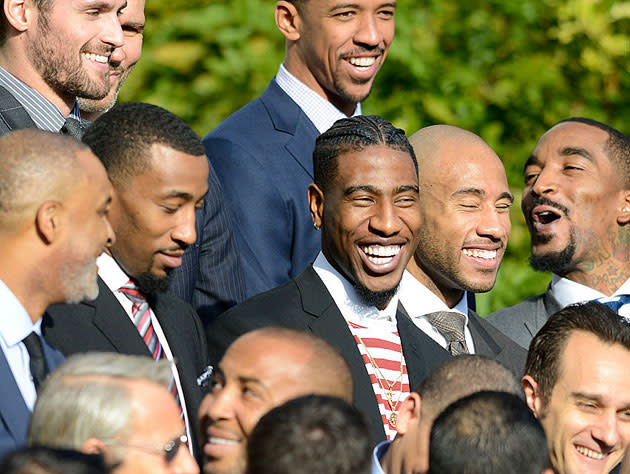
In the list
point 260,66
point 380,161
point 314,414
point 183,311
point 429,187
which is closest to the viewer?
point 314,414

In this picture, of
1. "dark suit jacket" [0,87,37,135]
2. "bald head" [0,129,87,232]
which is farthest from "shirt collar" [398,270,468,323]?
"bald head" [0,129,87,232]

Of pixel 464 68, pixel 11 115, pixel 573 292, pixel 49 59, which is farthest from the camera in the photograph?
pixel 464 68

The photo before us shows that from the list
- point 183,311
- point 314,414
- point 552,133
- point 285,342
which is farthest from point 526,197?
point 314,414

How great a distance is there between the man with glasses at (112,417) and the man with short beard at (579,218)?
9.73ft

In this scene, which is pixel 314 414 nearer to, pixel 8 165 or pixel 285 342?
pixel 285 342

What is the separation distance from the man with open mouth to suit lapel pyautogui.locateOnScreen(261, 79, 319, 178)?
131 centimetres

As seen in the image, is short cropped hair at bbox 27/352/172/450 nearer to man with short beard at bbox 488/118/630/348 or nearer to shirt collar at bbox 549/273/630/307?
man with short beard at bbox 488/118/630/348

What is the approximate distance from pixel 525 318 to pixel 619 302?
1.62ft

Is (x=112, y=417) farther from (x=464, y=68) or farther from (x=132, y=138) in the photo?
(x=464, y=68)

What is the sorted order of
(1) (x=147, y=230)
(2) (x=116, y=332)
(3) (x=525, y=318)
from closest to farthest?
(2) (x=116, y=332) < (1) (x=147, y=230) < (3) (x=525, y=318)

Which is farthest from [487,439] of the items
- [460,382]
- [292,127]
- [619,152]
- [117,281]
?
[619,152]

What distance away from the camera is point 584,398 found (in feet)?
14.7

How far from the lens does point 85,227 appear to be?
3.77m

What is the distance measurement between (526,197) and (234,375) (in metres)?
2.98
